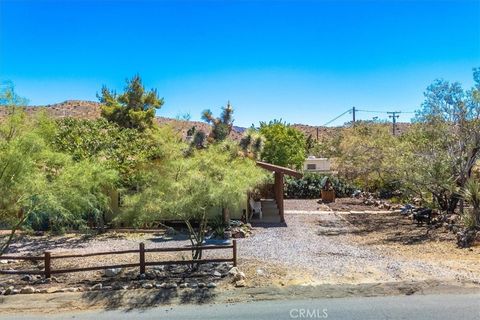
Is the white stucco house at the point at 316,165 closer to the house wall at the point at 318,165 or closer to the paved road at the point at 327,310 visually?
the house wall at the point at 318,165

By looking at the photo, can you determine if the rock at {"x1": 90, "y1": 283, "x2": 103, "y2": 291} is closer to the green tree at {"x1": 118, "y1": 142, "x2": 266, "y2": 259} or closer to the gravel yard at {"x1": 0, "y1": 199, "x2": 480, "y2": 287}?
the gravel yard at {"x1": 0, "y1": 199, "x2": 480, "y2": 287}

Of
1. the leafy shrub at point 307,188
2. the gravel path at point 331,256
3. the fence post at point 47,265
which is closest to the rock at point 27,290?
the fence post at point 47,265

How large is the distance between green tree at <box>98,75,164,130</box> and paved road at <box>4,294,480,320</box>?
1272 inches

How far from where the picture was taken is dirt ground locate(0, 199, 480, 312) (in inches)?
389

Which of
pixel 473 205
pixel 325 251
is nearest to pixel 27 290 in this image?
pixel 325 251

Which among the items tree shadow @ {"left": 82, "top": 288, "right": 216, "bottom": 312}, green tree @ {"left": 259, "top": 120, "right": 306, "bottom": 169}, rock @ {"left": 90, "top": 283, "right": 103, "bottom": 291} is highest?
green tree @ {"left": 259, "top": 120, "right": 306, "bottom": 169}

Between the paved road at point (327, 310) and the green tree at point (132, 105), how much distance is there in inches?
1272

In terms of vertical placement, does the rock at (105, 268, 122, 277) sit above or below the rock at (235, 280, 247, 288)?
above

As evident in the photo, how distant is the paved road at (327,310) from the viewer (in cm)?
834

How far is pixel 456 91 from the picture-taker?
58.4 feet

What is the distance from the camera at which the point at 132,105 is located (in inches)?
1688

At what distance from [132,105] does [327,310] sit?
37.2 m

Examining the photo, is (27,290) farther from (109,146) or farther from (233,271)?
(109,146)

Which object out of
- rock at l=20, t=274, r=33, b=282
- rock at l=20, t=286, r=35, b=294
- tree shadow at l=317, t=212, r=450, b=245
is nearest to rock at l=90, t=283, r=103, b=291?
rock at l=20, t=286, r=35, b=294
